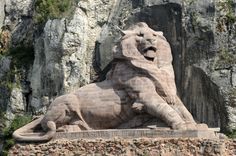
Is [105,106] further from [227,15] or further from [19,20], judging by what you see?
[19,20]

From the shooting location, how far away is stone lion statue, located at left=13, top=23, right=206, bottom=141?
13.5 m

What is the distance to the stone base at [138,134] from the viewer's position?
501 inches

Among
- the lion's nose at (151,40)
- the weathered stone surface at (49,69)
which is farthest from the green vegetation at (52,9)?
the lion's nose at (151,40)

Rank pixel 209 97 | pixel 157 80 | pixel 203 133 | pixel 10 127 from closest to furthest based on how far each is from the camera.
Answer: pixel 203 133 → pixel 157 80 → pixel 209 97 → pixel 10 127

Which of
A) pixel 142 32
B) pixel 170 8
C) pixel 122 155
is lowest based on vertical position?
pixel 122 155

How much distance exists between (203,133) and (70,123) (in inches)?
104

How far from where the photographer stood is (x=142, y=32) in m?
14.1

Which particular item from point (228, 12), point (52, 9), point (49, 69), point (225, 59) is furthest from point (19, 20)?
point (225, 59)

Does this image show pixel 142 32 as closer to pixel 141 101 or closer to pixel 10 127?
pixel 141 101

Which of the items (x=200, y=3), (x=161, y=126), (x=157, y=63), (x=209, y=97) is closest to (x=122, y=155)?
(x=161, y=126)

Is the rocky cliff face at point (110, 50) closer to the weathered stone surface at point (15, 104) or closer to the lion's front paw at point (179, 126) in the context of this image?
the weathered stone surface at point (15, 104)

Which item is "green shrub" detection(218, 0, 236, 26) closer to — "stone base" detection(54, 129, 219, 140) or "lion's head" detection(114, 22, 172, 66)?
"lion's head" detection(114, 22, 172, 66)

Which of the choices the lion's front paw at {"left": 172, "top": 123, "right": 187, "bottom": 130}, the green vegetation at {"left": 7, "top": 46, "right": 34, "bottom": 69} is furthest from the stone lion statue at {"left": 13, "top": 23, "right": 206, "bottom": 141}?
the green vegetation at {"left": 7, "top": 46, "right": 34, "bottom": 69}

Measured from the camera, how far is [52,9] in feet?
87.7
